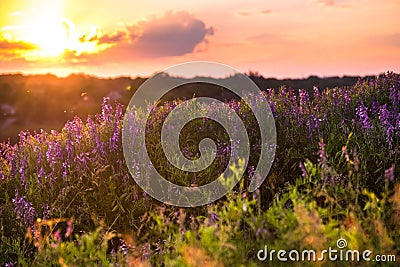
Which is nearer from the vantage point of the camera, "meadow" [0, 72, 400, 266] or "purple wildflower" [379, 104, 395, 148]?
"meadow" [0, 72, 400, 266]

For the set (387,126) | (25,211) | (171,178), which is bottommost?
(25,211)

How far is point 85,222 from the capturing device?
16.6ft

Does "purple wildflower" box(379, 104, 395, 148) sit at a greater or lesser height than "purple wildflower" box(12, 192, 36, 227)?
greater

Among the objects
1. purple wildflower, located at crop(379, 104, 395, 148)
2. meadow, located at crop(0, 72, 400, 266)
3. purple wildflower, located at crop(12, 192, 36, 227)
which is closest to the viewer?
meadow, located at crop(0, 72, 400, 266)

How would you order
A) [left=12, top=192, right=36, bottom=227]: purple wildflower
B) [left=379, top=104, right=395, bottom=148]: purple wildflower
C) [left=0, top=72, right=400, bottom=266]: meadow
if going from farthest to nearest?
[left=379, top=104, right=395, bottom=148]: purple wildflower
[left=12, top=192, right=36, bottom=227]: purple wildflower
[left=0, top=72, right=400, bottom=266]: meadow

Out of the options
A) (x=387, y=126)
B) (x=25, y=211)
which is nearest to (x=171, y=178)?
(x=25, y=211)

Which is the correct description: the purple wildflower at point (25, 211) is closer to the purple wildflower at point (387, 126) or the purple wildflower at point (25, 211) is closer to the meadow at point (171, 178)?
the meadow at point (171, 178)

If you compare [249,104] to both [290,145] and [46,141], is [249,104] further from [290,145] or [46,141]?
[46,141]

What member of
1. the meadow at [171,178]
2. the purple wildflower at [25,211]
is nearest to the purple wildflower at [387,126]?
the meadow at [171,178]

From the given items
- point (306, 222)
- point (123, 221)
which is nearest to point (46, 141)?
point (123, 221)

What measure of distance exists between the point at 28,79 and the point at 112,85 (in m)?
5.04

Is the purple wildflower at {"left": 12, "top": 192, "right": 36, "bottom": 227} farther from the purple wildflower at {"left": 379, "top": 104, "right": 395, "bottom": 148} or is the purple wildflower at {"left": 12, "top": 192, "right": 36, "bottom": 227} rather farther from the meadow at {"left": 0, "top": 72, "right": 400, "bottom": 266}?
the purple wildflower at {"left": 379, "top": 104, "right": 395, "bottom": 148}

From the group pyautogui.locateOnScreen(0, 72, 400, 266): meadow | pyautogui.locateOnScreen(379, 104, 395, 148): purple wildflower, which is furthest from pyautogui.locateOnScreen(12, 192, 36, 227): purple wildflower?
pyautogui.locateOnScreen(379, 104, 395, 148): purple wildflower

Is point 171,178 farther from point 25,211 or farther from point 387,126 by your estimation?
point 387,126
